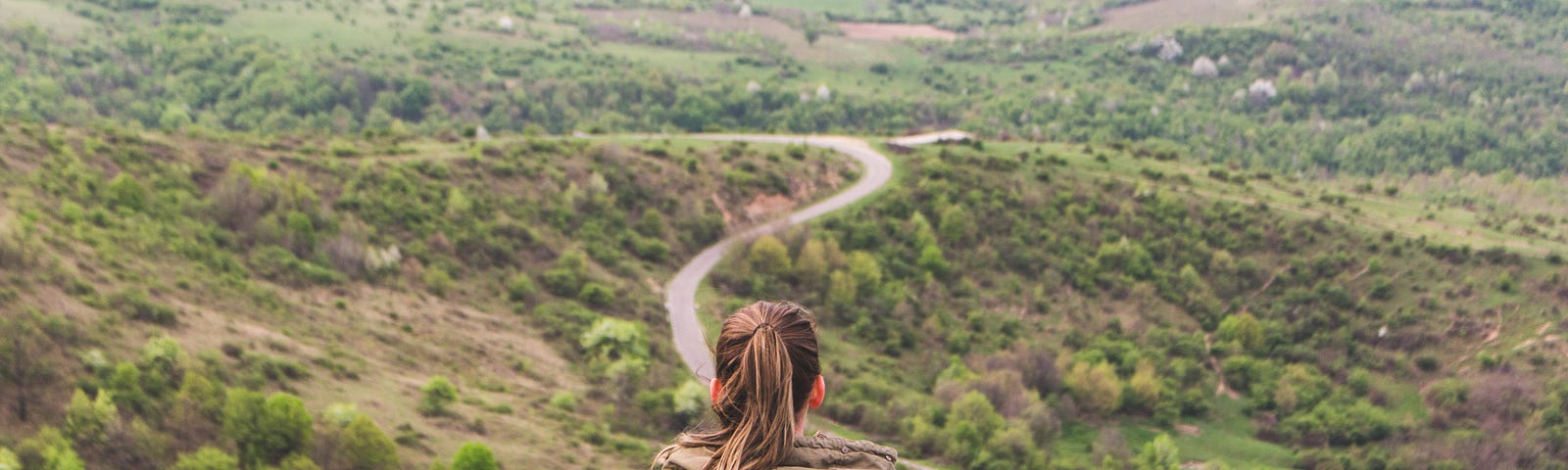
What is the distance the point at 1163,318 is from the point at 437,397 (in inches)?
1829

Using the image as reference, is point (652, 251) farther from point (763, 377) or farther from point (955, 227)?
point (763, 377)

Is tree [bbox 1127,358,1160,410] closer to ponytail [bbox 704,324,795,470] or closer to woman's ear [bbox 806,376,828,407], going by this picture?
woman's ear [bbox 806,376,828,407]

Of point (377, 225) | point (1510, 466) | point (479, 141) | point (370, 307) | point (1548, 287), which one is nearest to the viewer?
point (370, 307)

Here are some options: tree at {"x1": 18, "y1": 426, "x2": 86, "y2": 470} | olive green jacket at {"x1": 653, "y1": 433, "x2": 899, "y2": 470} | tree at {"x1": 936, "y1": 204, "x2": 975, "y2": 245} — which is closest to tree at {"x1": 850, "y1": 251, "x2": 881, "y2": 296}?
tree at {"x1": 936, "y1": 204, "x2": 975, "y2": 245}

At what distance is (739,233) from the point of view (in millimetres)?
72625

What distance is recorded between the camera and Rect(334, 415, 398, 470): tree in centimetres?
3353

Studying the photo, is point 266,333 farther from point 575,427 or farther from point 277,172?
point 277,172

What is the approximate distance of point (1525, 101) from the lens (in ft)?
463

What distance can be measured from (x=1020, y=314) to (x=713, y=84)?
83.9 metres

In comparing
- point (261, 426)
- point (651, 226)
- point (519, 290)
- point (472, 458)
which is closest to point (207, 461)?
point (261, 426)

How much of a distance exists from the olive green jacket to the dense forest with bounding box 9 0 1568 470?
28.4 metres

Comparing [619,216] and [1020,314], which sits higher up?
[619,216]

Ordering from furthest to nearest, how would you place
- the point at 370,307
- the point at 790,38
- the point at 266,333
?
1. the point at 790,38
2. the point at 370,307
3. the point at 266,333

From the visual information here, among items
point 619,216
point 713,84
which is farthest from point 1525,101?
point 619,216
